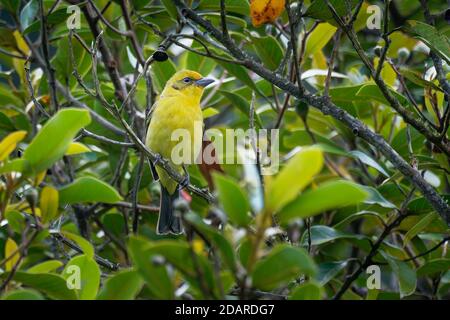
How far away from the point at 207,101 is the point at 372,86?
1.48 metres

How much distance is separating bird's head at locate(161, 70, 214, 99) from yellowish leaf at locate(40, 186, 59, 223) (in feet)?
6.77

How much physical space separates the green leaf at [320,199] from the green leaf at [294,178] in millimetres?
49

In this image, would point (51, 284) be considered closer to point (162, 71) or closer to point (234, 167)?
point (234, 167)

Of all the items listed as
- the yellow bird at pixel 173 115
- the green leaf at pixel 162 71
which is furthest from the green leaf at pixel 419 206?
the green leaf at pixel 162 71

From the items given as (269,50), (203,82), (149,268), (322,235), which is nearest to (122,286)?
(149,268)

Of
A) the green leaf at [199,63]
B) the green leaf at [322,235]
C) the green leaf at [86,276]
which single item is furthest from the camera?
the green leaf at [199,63]

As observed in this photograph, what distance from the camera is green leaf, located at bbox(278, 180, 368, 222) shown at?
1.63 meters

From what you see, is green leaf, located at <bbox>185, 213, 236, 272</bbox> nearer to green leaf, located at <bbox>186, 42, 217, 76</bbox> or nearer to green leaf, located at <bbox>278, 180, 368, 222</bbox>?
green leaf, located at <bbox>278, 180, 368, 222</bbox>

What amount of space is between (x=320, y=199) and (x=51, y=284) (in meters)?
0.97

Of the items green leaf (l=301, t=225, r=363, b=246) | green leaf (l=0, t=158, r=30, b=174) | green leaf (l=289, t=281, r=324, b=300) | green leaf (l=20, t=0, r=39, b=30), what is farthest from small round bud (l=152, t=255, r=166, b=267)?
green leaf (l=20, t=0, r=39, b=30)

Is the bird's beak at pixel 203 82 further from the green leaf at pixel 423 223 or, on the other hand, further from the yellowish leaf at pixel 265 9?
the green leaf at pixel 423 223

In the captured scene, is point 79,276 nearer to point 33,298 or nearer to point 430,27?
point 33,298

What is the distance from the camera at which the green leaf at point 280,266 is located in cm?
162
